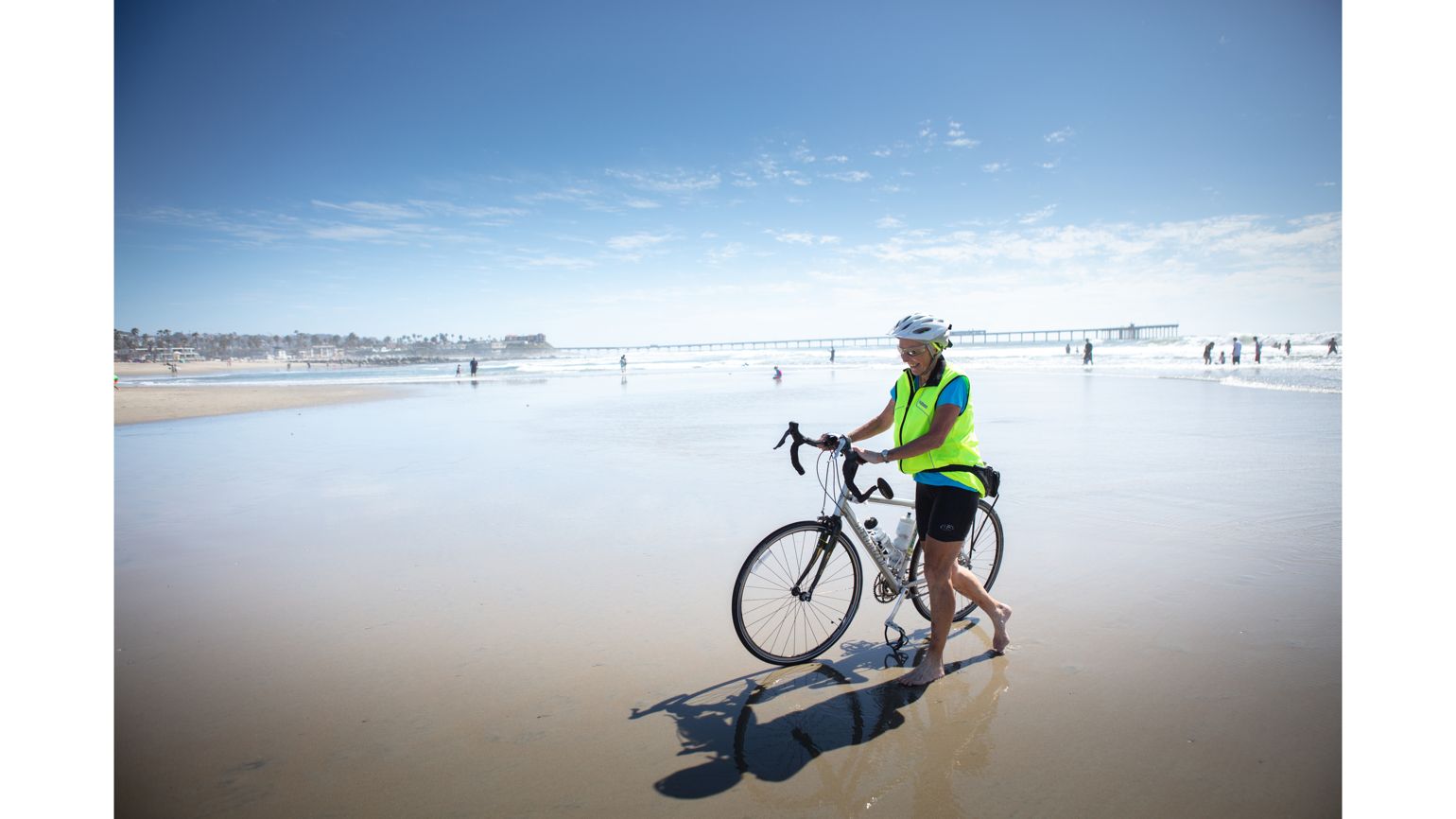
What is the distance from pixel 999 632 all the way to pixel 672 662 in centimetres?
193

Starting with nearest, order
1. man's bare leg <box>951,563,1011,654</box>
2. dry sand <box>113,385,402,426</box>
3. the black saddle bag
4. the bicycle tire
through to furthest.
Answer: the black saddle bag, man's bare leg <box>951,563,1011,654</box>, the bicycle tire, dry sand <box>113,385,402,426</box>

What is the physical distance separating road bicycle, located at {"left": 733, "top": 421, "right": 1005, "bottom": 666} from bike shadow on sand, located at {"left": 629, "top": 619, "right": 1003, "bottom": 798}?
201 mm

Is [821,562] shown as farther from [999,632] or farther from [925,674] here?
[999,632]

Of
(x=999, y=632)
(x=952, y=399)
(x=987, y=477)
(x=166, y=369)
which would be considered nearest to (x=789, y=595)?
(x=999, y=632)

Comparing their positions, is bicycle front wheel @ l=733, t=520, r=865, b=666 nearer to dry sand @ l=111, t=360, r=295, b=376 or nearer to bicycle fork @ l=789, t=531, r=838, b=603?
bicycle fork @ l=789, t=531, r=838, b=603

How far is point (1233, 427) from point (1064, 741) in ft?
41.7

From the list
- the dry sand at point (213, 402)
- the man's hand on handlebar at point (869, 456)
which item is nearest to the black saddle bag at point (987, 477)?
the man's hand on handlebar at point (869, 456)

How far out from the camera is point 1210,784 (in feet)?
9.29

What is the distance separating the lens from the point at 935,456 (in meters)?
3.77

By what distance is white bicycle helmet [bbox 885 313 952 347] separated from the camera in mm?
3770

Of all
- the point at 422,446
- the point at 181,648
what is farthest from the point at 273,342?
the point at 181,648

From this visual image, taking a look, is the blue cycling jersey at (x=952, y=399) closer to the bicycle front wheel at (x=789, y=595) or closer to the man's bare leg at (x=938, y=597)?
the man's bare leg at (x=938, y=597)

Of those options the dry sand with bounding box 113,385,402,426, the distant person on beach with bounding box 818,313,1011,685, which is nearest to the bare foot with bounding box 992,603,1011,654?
the distant person on beach with bounding box 818,313,1011,685
